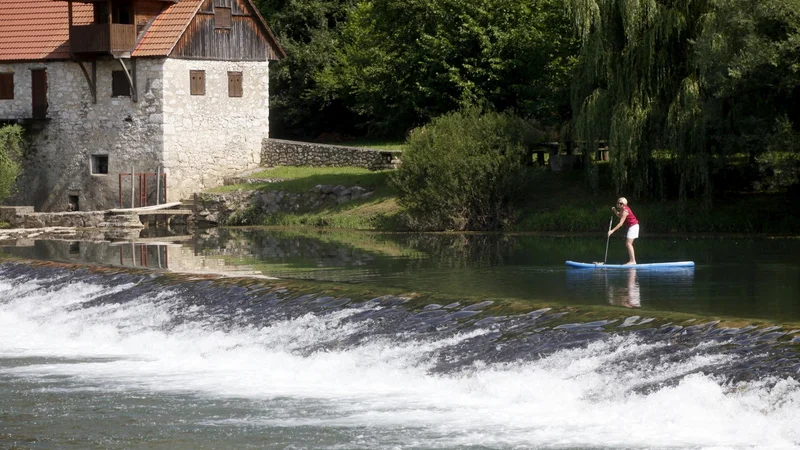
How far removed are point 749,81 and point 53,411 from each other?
20706 millimetres

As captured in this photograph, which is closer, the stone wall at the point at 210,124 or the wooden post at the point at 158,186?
the stone wall at the point at 210,124

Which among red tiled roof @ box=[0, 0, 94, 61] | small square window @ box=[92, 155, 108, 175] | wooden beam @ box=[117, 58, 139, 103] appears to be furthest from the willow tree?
red tiled roof @ box=[0, 0, 94, 61]

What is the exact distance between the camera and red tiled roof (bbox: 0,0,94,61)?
46.8m

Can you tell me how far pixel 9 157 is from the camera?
4541 cm

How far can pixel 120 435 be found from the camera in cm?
1372

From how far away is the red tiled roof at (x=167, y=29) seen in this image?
44500mm

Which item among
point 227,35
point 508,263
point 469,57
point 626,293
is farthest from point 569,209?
point 227,35

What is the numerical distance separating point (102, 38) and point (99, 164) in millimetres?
5294

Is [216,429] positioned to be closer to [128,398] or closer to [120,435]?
[120,435]

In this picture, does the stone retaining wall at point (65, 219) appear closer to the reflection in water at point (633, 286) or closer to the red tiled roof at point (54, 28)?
the red tiled roof at point (54, 28)

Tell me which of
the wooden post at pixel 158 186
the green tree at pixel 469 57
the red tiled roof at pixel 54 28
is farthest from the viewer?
the wooden post at pixel 158 186

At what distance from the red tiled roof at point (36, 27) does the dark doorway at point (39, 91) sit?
762 mm

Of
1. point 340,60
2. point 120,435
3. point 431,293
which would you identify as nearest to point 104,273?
point 431,293

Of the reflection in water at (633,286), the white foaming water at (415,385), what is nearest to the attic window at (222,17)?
the reflection in water at (633,286)
